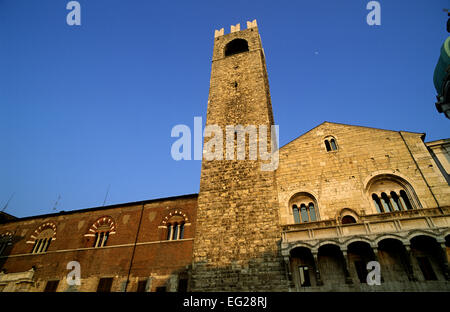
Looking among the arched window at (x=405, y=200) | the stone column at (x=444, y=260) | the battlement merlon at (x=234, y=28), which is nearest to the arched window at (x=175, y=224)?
the arched window at (x=405, y=200)

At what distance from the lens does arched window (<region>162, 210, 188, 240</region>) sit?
1501 centimetres

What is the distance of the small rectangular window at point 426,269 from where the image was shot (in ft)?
31.1

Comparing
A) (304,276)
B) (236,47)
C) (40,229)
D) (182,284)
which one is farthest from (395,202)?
(40,229)

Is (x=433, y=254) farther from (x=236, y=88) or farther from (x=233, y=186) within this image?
(x=236, y=88)

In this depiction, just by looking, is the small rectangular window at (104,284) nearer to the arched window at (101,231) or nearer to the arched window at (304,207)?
the arched window at (101,231)

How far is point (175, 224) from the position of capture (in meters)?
15.5

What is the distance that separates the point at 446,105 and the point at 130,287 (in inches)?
1054

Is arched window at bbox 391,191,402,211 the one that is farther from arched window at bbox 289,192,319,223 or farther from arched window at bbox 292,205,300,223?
arched window at bbox 292,205,300,223

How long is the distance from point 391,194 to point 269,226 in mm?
6225

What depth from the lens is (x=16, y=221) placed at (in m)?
20.4

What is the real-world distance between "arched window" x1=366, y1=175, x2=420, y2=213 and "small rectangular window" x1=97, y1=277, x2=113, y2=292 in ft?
50.4

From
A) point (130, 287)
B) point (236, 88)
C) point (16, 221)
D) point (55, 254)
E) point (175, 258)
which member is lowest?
point (130, 287)

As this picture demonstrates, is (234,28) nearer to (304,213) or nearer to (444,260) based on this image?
(304,213)
